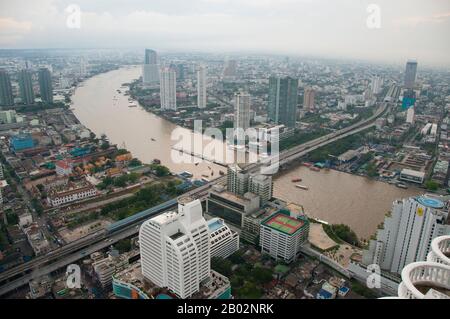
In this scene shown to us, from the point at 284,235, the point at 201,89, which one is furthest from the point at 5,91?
the point at 284,235

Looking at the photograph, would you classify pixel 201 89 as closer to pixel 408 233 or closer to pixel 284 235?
pixel 284 235

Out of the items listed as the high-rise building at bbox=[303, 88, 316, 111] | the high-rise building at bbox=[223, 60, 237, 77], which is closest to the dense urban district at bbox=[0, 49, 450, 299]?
the high-rise building at bbox=[303, 88, 316, 111]

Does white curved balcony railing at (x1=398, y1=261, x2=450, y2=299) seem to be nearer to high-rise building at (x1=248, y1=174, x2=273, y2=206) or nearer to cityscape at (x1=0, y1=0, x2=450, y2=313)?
cityscape at (x1=0, y1=0, x2=450, y2=313)

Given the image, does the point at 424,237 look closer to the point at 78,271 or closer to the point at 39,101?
the point at 78,271

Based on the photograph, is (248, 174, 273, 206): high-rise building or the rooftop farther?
(248, 174, 273, 206): high-rise building

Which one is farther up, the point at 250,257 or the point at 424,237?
the point at 424,237
